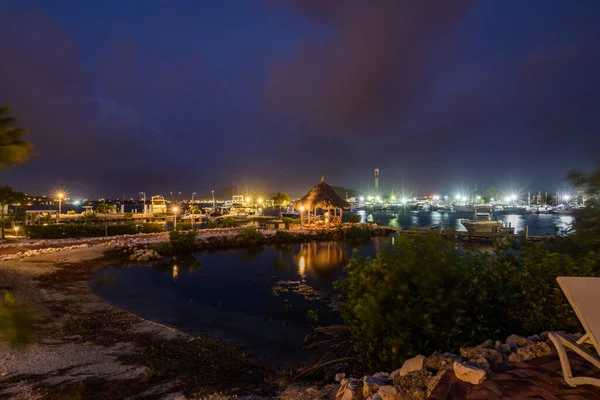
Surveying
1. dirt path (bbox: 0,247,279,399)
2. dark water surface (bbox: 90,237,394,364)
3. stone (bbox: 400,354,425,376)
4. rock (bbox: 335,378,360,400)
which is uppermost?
stone (bbox: 400,354,425,376)

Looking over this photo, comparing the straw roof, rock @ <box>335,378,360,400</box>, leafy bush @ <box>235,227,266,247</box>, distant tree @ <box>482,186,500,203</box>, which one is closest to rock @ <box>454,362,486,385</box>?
rock @ <box>335,378,360,400</box>

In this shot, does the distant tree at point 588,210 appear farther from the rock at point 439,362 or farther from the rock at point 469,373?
the rock at point 469,373

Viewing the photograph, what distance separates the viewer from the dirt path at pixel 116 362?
411 centimetres

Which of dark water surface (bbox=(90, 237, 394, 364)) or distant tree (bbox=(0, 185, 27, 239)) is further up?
distant tree (bbox=(0, 185, 27, 239))

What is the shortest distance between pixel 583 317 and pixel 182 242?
725 inches

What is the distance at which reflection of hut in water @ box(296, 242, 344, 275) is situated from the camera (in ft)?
50.3

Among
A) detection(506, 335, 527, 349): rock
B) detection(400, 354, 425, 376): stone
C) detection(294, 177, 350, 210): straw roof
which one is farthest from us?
detection(294, 177, 350, 210): straw roof

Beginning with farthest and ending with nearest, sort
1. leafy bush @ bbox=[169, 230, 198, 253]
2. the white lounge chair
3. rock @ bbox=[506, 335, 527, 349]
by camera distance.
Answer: leafy bush @ bbox=[169, 230, 198, 253] → rock @ bbox=[506, 335, 527, 349] → the white lounge chair

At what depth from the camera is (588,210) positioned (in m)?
4.61

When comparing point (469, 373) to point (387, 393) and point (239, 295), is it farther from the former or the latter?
point (239, 295)

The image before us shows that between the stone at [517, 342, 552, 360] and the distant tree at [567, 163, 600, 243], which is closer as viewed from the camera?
the stone at [517, 342, 552, 360]

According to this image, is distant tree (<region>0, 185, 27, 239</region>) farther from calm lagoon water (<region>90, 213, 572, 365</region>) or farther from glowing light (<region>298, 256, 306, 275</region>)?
glowing light (<region>298, 256, 306, 275</region>)

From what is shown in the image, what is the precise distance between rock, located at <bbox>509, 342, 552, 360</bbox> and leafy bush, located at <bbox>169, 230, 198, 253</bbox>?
17490 millimetres

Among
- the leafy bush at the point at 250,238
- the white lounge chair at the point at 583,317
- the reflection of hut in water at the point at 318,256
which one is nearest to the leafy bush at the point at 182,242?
the leafy bush at the point at 250,238
